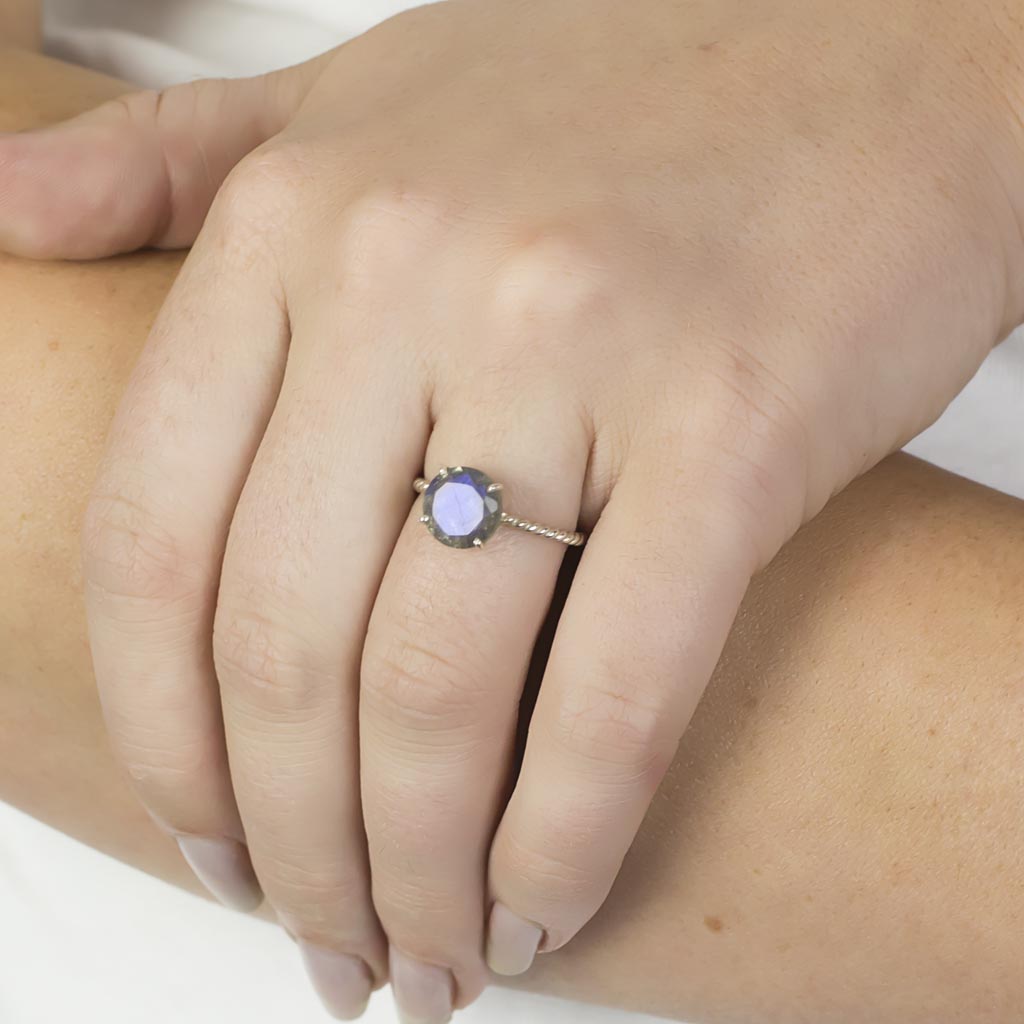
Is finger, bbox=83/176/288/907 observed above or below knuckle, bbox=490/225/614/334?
below

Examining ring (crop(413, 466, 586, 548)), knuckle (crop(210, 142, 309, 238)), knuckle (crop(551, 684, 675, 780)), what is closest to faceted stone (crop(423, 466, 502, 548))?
ring (crop(413, 466, 586, 548))

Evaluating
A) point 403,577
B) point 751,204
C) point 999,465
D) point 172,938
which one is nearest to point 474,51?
point 751,204

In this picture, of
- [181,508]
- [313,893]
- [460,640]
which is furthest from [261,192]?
[313,893]

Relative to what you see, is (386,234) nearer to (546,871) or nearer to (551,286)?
Answer: (551,286)

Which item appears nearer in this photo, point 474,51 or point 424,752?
point 424,752

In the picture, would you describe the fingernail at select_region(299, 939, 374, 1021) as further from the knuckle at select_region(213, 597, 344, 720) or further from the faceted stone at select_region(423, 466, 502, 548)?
the faceted stone at select_region(423, 466, 502, 548)

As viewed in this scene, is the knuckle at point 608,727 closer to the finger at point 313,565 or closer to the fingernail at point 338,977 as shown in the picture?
the finger at point 313,565

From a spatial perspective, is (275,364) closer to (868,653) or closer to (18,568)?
(18,568)
